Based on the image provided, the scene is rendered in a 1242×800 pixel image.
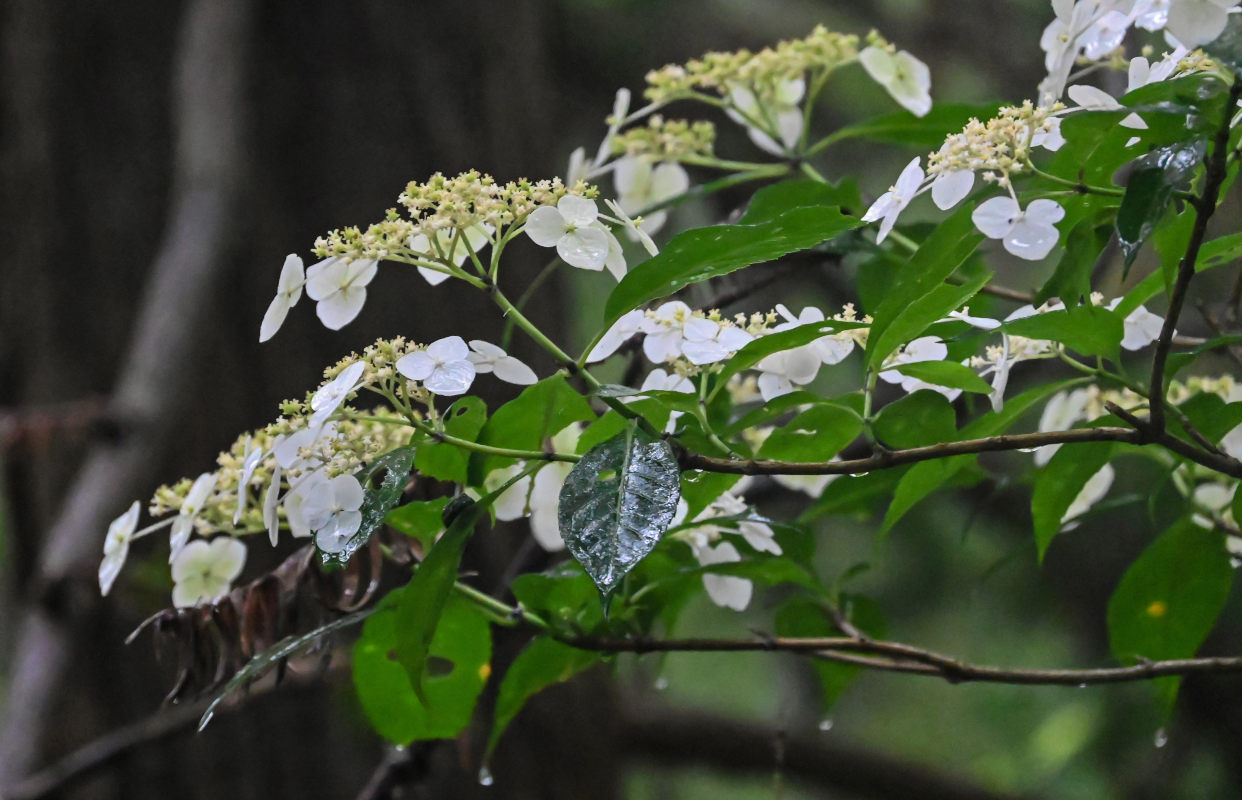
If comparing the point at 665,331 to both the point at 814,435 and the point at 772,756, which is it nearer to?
the point at 814,435

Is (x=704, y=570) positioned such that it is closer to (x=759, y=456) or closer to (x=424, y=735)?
(x=759, y=456)

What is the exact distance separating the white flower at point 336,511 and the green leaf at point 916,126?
443 mm

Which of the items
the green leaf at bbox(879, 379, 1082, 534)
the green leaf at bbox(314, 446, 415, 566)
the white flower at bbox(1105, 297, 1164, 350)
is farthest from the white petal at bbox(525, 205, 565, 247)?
the white flower at bbox(1105, 297, 1164, 350)

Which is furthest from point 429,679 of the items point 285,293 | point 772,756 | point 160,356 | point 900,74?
point 772,756

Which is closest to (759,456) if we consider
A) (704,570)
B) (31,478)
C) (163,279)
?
(704,570)

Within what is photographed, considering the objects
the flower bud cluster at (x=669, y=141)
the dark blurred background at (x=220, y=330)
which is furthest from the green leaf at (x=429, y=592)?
the dark blurred background at (x=220, y=330)

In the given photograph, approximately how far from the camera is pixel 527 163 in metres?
1.62

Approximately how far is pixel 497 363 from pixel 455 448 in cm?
6

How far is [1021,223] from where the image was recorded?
462 millimetres

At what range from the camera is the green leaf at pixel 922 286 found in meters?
0.44

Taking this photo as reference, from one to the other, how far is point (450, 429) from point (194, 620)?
0.64 ft

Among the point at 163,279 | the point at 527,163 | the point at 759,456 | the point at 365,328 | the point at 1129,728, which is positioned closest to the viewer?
the point at 759,456

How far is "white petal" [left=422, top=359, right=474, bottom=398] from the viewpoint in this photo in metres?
0.42

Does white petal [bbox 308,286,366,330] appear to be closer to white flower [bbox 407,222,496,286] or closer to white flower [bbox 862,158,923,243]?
white flower [bbox 407,222,496,286]
